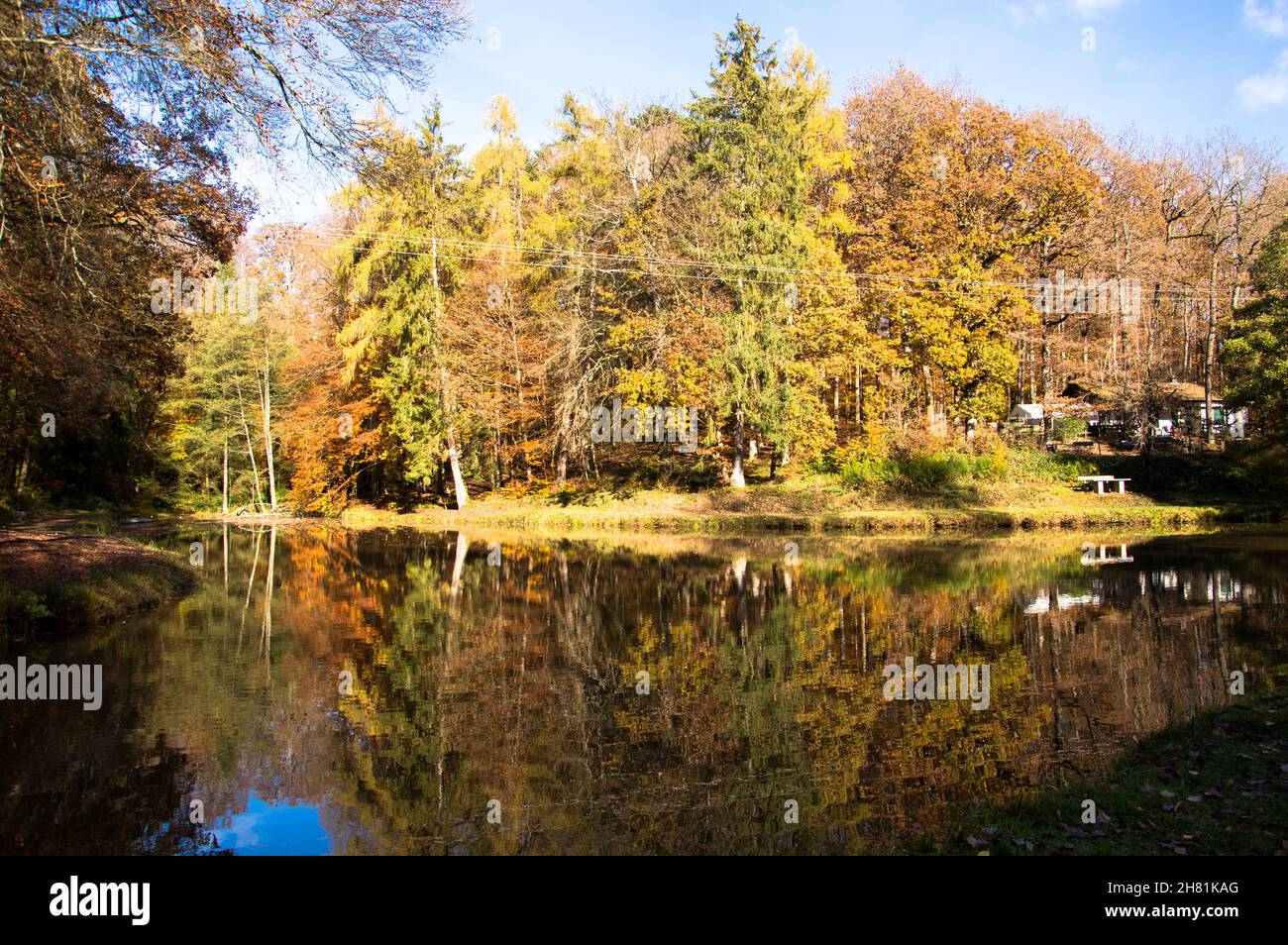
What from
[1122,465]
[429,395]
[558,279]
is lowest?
[1122,465]

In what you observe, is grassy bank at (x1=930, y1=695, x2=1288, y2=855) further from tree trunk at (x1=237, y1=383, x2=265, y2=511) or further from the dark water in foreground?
tree trunk at (x1=237, y1=383, x2=265, y2=511)

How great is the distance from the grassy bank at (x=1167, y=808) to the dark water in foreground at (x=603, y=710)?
45 cm

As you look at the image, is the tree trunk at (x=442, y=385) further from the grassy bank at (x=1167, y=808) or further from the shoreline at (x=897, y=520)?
the grassy bank at (x=1167, y=808)

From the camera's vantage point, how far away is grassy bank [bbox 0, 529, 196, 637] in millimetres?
12391

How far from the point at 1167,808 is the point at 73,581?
1485 cm

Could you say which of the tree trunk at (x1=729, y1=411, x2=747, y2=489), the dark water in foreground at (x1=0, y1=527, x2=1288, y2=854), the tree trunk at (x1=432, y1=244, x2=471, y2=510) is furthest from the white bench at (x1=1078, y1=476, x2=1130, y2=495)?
the tree trunk at (x1=432, y1=244, x2=471, y2=510)

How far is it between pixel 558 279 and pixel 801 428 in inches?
472

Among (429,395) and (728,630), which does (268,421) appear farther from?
(728,630)

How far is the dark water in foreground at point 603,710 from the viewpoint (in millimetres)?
6203

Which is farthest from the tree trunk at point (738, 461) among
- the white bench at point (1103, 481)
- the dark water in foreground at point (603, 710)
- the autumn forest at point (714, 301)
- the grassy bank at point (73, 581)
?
the grassy bank at point (73, 581)

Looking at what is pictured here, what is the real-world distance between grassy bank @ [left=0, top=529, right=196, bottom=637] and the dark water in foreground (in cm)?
57

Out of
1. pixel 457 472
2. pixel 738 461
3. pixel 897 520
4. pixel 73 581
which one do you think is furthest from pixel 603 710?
pixel 457 472
